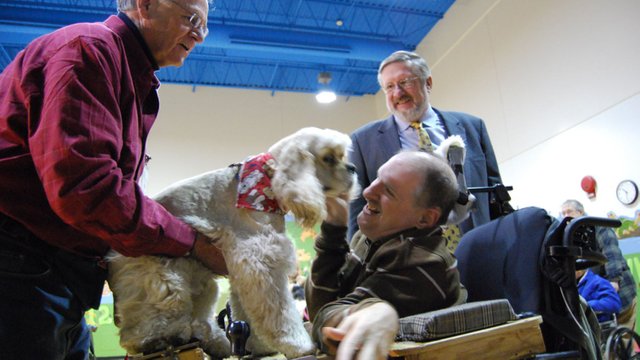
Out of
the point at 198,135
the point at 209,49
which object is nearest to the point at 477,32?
the point at 209,49

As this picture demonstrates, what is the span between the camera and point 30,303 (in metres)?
1.16

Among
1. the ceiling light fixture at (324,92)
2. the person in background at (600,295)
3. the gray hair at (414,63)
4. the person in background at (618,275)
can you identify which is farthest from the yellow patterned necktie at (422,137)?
the ceiling light fixture at (324,92)

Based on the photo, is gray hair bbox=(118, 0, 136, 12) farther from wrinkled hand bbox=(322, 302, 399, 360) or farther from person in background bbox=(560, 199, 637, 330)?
person in background bbox=(560, 199, 637, 330)

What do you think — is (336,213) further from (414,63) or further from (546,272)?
(414,63)

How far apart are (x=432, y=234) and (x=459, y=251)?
0.46 metres

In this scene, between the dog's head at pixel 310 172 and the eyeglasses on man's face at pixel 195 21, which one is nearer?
the eyeglasses on man's face at pixel 195 21

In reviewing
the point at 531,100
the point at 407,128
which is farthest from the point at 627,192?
the point at 407,128

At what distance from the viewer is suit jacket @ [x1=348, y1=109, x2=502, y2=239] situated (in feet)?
7.58

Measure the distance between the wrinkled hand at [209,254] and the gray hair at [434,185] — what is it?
2.20 ft

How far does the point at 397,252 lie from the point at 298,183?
0.55 m

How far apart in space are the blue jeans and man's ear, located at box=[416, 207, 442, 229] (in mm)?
989

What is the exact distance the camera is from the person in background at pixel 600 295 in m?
3.65

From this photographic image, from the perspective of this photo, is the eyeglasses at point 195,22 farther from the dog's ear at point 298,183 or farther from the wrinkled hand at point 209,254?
the wrinkled hand at point 209,254

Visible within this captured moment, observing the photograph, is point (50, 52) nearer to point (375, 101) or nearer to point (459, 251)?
point (459, 251)
